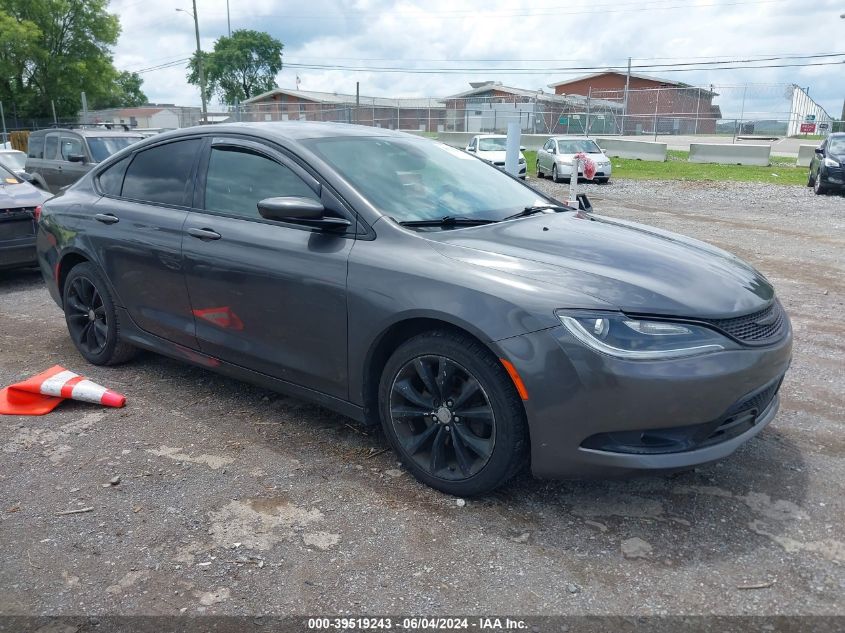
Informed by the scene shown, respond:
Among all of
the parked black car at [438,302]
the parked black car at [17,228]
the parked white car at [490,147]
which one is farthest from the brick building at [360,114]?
the parked black car at [438,302]

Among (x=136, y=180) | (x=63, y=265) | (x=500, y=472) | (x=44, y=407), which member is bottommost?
(x=44, y=407)

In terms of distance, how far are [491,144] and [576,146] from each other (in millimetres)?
2600

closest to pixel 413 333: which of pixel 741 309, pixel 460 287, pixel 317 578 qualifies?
pixel 460 287

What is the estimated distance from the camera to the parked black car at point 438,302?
2.78 metres

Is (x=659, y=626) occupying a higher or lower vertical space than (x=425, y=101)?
lower

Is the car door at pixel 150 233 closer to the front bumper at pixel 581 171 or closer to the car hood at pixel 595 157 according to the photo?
the front bumper at pixel 581 171

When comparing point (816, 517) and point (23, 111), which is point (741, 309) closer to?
point (816, 517)

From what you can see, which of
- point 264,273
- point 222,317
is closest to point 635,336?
point 264,273

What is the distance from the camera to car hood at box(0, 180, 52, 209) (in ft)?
→ 24.3

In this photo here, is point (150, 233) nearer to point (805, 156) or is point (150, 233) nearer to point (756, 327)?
point (756, 327)

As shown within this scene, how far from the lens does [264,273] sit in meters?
3.65

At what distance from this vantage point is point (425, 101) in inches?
2501

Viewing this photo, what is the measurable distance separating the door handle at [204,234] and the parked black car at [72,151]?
848cm

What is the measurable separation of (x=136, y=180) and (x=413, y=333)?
97.2 inches
